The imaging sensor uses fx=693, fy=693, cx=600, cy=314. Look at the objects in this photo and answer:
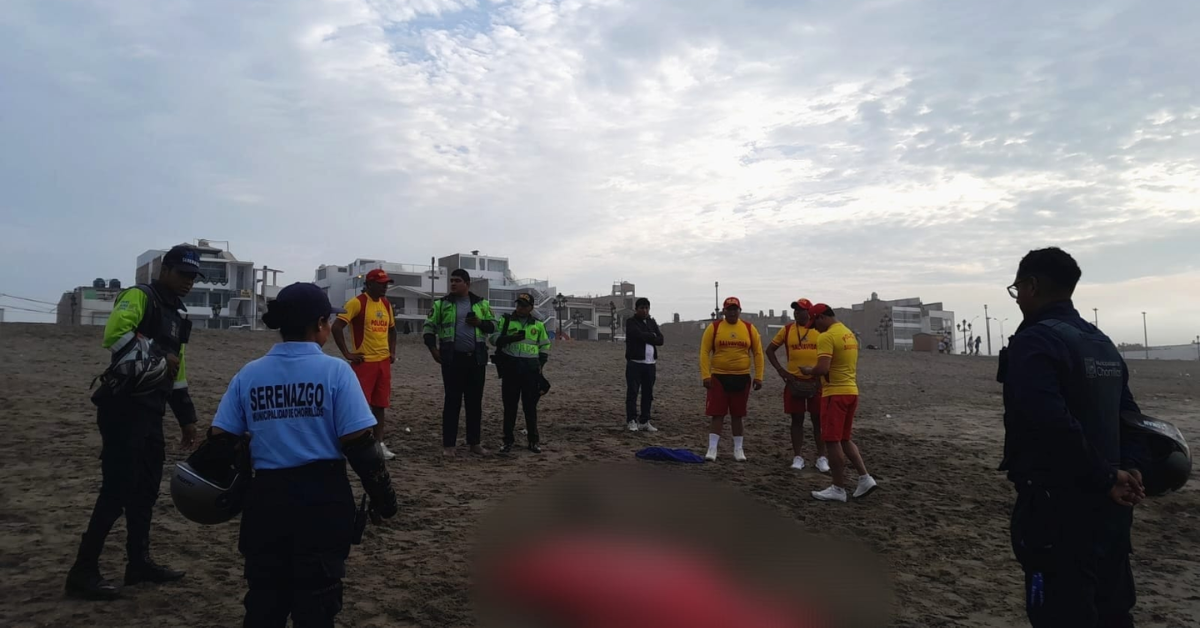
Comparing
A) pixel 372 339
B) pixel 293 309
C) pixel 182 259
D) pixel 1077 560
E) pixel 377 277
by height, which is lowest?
pixel 1077 560

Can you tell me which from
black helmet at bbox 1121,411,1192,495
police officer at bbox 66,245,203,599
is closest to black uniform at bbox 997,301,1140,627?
black helmet at bbox 1121,411,1192,495

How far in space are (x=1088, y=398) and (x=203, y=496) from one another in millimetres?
3673

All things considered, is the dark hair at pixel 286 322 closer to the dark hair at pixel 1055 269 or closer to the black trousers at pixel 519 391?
the dark hair at pixel 1055 269

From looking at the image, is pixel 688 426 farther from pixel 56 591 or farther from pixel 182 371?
pixel 56 591

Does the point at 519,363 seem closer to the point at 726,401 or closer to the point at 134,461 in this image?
the point at 726,401

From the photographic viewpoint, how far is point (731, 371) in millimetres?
8602

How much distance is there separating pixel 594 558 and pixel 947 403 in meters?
15.5

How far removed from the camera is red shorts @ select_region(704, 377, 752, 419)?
8.60 metres

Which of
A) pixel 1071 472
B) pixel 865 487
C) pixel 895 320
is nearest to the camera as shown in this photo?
pixel 1071 472

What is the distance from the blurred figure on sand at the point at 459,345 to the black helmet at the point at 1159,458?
6250 mm

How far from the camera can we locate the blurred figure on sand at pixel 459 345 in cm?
809

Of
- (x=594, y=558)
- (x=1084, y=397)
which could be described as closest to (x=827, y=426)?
(x=594, y=558)

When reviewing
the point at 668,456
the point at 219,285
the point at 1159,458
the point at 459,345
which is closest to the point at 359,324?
the point at 459,345

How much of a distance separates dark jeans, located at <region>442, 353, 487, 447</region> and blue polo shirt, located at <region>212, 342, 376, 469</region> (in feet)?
17.1
